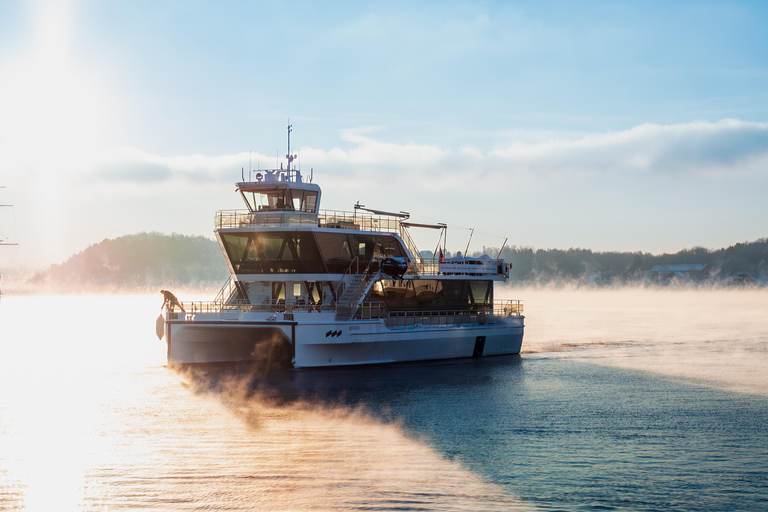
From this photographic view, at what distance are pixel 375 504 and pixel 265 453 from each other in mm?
5522

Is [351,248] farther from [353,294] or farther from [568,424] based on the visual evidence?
[568,424]

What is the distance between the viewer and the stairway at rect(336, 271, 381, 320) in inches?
1583

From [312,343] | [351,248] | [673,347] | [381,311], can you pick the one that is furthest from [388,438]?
[673,347]

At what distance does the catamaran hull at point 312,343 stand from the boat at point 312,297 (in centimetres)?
6

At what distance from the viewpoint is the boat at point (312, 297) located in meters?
39.2

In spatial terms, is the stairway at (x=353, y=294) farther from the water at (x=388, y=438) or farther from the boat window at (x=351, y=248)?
the water at (x=388, y=438)

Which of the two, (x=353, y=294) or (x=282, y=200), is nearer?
(x=353, y=294)

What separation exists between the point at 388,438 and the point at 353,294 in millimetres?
16320

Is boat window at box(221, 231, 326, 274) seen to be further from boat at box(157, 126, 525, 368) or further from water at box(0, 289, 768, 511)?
water at box(0, 289, 768, 511)

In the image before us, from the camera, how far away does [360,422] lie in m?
28.3

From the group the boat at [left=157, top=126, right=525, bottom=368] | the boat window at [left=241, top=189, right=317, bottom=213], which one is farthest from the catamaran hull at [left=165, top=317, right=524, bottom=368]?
the boat window at [left=241, top=189, right=317, bottom=213]

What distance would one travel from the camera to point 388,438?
25625 mm

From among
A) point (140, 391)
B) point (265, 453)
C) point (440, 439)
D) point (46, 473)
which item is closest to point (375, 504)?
point (265, 453)

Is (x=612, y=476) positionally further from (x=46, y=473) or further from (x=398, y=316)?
(x=398, y=316)
